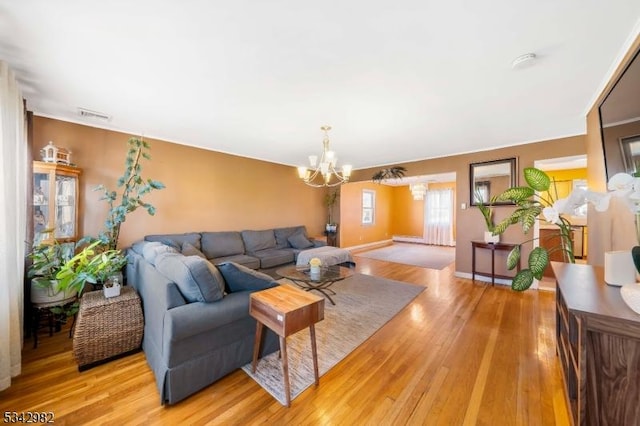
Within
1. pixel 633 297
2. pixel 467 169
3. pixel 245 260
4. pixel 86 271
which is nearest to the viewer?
pixel 633 297

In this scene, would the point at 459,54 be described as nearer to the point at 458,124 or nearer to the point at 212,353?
the point at 458,124

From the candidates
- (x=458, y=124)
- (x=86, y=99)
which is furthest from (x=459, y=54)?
(x=86, y=99)

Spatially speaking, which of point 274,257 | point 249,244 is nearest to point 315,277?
point 274,257

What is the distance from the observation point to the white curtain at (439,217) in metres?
8.16

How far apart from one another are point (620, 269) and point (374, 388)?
64.5 inches

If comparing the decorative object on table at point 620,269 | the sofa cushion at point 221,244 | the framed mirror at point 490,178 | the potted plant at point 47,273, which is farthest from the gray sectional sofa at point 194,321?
the framed mirror at point 490,178

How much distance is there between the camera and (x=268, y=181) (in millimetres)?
5324

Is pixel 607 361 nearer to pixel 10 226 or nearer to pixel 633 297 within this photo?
pixel 633 297

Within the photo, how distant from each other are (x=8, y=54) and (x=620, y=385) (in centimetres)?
423

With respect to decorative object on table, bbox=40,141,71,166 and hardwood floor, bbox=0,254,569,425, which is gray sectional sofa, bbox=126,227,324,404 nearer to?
hardwood floor, bbox=0,254,569,425

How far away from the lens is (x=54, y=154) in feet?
8.76

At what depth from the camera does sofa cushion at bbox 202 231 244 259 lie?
4.03 metres

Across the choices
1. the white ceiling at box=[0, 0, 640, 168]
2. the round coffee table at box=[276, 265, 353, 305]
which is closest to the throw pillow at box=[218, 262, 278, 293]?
the round coffee table at box=[276, 265, 353, 305]

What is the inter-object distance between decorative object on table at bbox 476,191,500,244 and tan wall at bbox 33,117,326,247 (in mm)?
3803
